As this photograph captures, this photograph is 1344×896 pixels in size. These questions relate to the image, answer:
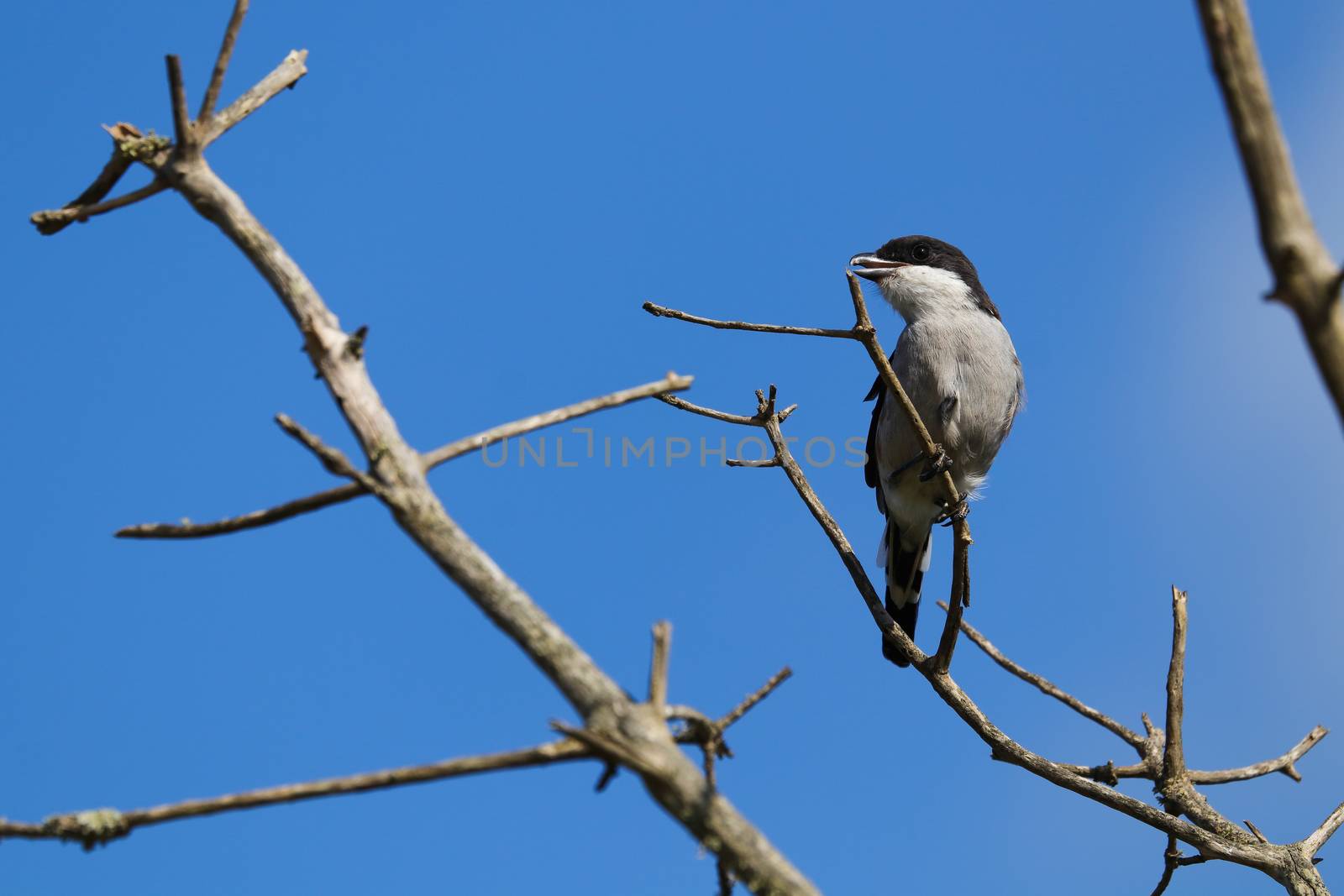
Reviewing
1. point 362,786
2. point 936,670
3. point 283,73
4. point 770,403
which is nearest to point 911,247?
point 770,403

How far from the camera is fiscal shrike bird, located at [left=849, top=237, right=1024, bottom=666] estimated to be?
668 centimetres

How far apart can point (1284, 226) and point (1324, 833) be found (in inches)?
146

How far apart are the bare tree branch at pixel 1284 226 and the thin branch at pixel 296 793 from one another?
1.33m

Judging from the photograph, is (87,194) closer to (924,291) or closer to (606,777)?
(606,777)

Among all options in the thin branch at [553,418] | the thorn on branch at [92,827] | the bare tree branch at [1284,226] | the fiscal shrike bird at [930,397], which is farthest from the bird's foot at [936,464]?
the thorn on branch at [92,827]

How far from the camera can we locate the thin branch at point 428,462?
2232 mm

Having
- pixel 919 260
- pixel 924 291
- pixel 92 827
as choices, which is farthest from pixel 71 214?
pixel 919 260

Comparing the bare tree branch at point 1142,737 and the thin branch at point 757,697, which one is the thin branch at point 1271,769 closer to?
the bare tree branch at point 1142,737

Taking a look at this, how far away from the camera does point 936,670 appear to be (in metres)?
4.67

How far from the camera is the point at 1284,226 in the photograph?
61.2 inches

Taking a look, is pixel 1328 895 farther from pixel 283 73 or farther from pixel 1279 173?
pixel 283 73

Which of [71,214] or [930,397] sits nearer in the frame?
[71,214]

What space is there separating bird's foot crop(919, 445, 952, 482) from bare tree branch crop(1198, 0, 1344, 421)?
10.4 feet

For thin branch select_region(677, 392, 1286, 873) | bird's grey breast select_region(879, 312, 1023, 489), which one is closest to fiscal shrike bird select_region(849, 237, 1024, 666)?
bird's grey breast select_region(879, 312, 1023, 489)
